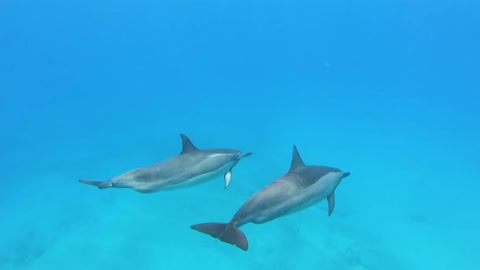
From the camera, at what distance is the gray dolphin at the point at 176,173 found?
20.6 feet

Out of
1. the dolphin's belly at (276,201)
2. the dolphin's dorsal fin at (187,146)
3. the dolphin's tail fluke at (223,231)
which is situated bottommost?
the dolphin's tail fluke at (223,231)

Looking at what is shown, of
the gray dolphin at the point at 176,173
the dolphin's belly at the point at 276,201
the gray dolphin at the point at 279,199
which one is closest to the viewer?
the gray dolphin at the point at 279,199

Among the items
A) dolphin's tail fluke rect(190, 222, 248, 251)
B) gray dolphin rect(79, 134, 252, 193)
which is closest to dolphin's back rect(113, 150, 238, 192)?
gray dolphin rect(79, 134, 252, 193)

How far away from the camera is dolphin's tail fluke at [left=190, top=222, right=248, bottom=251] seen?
16.2 ft

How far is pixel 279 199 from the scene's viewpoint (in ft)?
17.8

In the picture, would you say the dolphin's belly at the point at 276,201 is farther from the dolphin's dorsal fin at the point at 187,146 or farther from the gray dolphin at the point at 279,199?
the dolphin's dorsal fin at the point at 187,146

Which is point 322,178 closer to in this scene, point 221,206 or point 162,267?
point 162,267

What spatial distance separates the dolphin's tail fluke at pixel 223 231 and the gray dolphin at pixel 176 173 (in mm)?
1469

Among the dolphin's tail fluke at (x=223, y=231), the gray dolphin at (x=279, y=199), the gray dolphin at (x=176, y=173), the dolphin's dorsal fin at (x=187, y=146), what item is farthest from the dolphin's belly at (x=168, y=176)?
the dolphin's tail fluke at (x=223, y=231)

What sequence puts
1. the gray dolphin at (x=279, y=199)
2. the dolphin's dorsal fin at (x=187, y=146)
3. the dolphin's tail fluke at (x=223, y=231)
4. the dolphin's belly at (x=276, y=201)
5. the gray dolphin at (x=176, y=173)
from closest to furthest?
the dolphin's tail fluke at (x=223, y=231), the gray dolphin at (x=279, y=199), the dolphin's belly at (x=276, y=201), the gray dolphin at (x=176, y=173), the dolphin's dorsal fin at (x=187, y=146)

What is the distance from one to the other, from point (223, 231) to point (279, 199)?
836 millimetres

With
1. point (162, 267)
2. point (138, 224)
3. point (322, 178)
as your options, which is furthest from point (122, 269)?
point (322, 178)

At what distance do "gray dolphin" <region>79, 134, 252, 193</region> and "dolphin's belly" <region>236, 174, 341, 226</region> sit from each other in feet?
4.41

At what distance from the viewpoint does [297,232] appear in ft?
31.6
